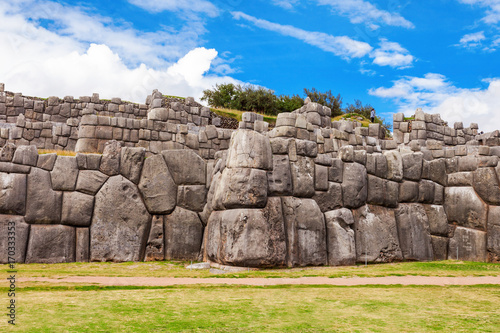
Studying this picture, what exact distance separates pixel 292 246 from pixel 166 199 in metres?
3.66

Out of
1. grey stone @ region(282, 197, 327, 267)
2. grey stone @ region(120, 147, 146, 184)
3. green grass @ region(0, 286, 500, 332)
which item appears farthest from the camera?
grey stone @ region(120, 147, 146, 184)

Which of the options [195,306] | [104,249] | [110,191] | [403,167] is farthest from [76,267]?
[403,167]

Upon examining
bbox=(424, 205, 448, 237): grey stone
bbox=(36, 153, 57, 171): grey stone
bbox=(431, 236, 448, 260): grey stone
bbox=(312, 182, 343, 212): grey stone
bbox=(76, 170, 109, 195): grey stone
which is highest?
bbox=(36, 153, 57, 171): grey stone

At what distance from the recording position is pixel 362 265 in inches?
458

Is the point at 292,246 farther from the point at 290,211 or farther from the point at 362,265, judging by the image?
the point at 362,265

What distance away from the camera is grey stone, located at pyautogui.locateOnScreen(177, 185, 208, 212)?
40.6 ft

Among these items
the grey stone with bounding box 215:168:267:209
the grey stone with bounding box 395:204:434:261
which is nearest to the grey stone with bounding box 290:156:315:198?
the grey stone with bounding box 215:168:267:209

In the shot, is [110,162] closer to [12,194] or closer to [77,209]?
[77,209]

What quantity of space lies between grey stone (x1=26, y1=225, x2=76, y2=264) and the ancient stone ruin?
0.08 feet

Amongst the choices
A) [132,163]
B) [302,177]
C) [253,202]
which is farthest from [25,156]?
[302,177]

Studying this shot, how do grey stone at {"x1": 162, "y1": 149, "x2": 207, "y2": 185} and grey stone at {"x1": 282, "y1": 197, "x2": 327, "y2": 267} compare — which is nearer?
grey stone at {"x1": 282, "y1": 197, "x2": 327, "y2": 267}

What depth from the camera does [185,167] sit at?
1255cm

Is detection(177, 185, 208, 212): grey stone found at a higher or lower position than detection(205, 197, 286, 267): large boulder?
higher

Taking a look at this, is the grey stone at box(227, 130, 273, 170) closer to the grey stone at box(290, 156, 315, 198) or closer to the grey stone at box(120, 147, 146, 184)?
the grey stone at box(290, 156, 315, 198)
